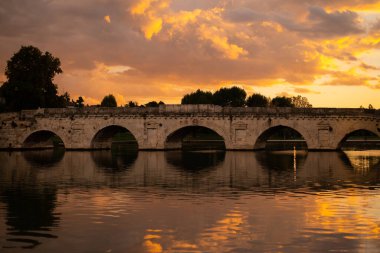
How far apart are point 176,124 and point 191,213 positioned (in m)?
43.4

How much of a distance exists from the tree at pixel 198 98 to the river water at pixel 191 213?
88.2 metres

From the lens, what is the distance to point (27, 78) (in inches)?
2913

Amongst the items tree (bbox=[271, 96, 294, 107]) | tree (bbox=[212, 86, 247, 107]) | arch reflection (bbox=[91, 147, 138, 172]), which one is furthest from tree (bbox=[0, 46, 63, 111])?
tree (bbox=[271, 96, 294, 107])

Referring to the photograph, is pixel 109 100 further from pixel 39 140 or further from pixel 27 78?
pixel 39 140

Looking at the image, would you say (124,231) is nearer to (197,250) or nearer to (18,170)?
(197,250)

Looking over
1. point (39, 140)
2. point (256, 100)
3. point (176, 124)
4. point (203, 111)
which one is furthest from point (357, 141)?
point (39, 140)

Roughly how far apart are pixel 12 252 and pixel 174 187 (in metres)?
13.2

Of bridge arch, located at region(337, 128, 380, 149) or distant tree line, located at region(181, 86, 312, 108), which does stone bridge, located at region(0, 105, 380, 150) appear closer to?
bridge arch, located at region(337, 128, 380, 149)

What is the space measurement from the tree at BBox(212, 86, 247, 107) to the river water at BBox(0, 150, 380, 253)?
95.1 meters

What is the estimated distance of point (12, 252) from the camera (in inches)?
535

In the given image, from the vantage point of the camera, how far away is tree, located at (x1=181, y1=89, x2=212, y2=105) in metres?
120

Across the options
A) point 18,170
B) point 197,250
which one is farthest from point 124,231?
point 18,170

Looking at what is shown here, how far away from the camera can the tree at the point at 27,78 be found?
72938 millimetres

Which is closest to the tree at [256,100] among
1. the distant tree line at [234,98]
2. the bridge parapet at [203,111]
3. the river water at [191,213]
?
the distant tree line at [234,98]
